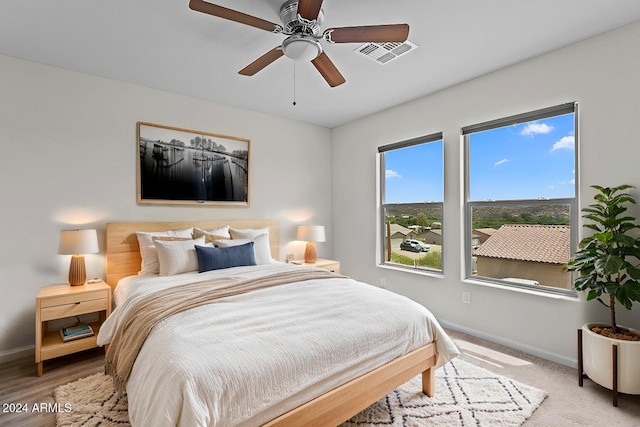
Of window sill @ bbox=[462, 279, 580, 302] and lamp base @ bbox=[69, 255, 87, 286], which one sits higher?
lamp base @ bbox=[69, 255, 87, 286]

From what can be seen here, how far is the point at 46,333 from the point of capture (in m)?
2.71

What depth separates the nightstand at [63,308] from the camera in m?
2.39

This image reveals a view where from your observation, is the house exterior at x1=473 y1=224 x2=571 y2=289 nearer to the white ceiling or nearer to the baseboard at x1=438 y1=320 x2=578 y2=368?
the baseboard at x1=438 y1=320 x2=578 y2=368

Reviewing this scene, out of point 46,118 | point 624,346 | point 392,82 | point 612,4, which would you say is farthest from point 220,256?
point 612,4

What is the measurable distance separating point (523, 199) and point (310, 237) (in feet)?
8.01

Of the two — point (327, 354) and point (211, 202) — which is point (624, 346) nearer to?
point (327, 354)

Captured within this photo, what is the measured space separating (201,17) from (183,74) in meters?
0.97

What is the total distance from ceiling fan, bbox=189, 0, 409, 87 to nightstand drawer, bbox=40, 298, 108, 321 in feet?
7.79

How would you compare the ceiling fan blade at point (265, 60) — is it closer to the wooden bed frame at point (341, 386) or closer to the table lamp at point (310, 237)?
the wooden bed frame at point (341, 386)

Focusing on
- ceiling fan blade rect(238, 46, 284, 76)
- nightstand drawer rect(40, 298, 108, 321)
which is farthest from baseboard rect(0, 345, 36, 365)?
ceiling fan blade rect(238, 46, 284, 76)

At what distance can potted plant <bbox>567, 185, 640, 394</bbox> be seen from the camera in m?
1.97

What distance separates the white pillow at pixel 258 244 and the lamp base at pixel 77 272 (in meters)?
1.14

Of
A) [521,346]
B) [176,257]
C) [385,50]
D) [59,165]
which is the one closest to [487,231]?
[521,346]

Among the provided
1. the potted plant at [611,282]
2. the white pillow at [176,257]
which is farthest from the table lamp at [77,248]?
the potted plant at [611,282]
